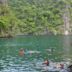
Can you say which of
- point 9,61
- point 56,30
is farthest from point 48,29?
point 9,61

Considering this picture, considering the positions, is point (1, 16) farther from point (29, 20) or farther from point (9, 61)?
point (9, 61)

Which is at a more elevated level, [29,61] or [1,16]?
[1,16]

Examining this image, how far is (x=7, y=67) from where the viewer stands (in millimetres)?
54125

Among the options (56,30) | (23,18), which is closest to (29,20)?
(23,18)

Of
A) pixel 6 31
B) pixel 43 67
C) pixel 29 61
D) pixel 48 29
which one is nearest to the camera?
pixel 43 67

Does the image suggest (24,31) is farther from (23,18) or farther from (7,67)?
(7,67)

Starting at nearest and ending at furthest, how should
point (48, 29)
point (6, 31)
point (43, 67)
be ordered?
point (43, 67), point (6, 31), point (48, 29)

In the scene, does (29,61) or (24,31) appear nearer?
(29,61)

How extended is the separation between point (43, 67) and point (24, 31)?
129147 millimetres

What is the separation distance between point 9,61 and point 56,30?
137861 millimetres

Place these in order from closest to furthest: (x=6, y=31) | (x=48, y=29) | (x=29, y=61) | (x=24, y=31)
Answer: (x=29, y=61) → (x=6, y=31) → (x=24, y=31) → (x=48, y=29)

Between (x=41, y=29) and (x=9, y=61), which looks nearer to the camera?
(x=9, y=61)

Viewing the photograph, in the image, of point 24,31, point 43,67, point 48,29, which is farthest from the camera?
point 48,29

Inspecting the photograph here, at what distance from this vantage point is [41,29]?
7569 inches
